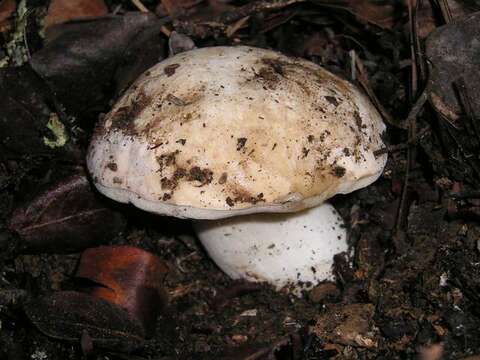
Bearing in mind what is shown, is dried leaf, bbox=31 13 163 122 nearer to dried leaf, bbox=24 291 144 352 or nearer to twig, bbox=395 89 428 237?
dried leaf, bbox=24 291 144 352

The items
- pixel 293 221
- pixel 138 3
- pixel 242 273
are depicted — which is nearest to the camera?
pixel 293 221

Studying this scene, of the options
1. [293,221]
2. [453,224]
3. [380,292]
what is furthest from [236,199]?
[453,224]

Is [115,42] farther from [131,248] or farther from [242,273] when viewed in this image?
[242,273]

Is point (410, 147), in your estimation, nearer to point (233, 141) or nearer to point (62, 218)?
point (233, 141)

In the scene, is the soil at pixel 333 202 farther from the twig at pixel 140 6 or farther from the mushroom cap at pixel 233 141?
the mushroom cap at pixel 233 141

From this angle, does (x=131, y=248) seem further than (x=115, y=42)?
No

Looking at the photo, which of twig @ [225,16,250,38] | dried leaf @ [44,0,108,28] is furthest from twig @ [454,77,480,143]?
dried leaf @ [44,0,108,28]
